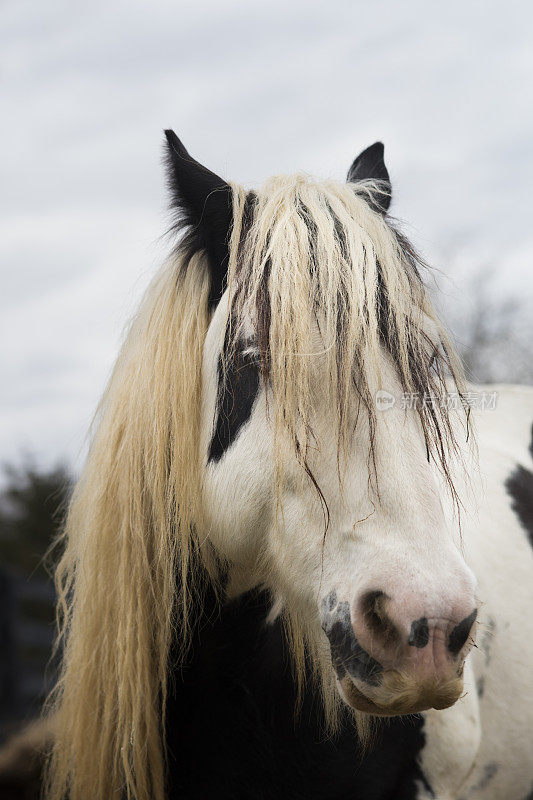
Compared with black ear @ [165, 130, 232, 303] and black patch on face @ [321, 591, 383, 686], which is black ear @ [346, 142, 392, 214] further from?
black patch on face @ [321, 591, 383, 686]

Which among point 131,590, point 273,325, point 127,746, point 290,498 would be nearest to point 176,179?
point 273,325

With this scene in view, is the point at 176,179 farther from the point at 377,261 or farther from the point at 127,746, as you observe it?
the point at 127,746

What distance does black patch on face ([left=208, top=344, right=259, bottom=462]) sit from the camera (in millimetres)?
1652

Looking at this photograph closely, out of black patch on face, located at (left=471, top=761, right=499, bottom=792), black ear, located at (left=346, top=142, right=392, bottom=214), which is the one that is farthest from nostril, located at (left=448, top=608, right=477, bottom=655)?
black ear, located at (left=346, top=142, right=392, bottom=214)

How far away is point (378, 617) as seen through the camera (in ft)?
4.53

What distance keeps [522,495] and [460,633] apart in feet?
5.44

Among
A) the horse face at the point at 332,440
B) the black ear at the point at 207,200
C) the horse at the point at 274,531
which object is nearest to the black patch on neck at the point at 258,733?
the horse at the point at 274,531

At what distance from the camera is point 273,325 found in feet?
5.22

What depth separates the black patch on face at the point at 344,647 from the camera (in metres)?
1.39

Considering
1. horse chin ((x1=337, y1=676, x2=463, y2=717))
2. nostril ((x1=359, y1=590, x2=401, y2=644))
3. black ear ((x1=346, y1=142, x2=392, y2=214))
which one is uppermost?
black ear ((x1=346, y1=142, x2=392, y2=214))

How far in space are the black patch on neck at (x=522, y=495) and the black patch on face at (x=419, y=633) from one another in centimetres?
156

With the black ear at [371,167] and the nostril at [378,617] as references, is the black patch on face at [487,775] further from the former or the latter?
the black ear at [371,167]

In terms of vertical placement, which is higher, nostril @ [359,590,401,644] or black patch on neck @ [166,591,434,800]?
nostril @ [359,590,401,644]

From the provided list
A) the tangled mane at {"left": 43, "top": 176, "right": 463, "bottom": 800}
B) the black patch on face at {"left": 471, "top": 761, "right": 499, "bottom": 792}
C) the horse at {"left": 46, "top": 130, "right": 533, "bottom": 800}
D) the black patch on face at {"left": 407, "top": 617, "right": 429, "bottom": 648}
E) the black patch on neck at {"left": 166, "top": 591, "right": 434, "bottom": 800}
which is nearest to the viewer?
the black patch on face at {"left": 407, "top": 617, "right": 429, "bottom": 648}
